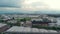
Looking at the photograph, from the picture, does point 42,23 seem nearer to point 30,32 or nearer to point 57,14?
point 30,32

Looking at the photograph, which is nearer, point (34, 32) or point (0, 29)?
point (34, 32)

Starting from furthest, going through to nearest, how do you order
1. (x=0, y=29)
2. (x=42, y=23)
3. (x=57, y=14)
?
1. (x=57, y=14)
2. (x=42, y=23)
3. (x=0, y=29)

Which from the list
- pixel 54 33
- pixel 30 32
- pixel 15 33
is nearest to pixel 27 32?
pixel 30 32

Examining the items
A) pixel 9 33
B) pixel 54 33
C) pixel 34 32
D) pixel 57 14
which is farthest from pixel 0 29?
pixel 57 14

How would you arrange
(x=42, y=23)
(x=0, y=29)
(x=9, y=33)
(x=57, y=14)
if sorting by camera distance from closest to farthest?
(x=9, y=33) → (x=0, y=29) → (x=42, y=23) → (x=57, y=14)

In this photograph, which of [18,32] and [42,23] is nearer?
[18,32]

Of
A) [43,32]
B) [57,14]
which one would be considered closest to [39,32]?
[43,32]

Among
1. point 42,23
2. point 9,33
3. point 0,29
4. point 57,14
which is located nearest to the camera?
point 9,33

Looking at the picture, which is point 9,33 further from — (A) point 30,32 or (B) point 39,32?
(B) point 39,32
